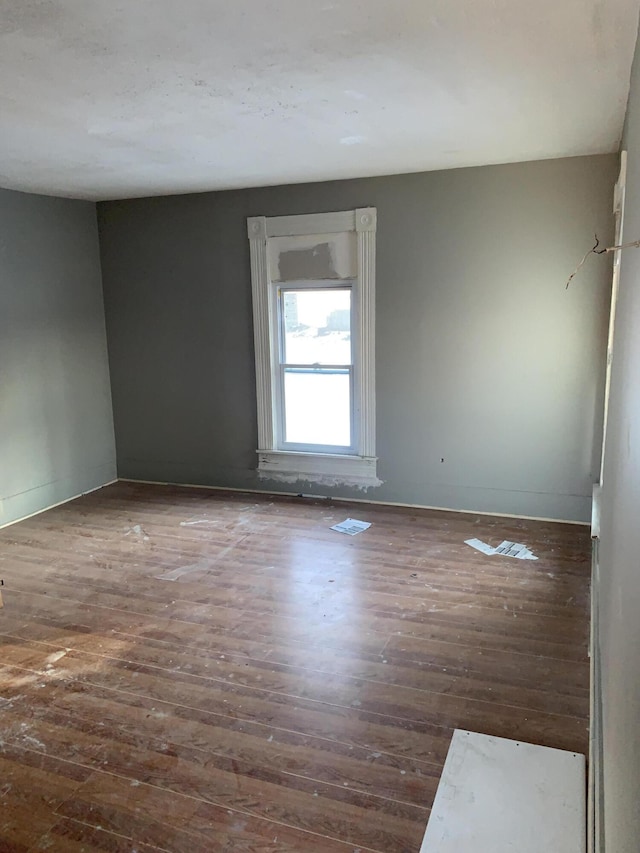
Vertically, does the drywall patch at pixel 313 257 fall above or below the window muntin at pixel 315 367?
above

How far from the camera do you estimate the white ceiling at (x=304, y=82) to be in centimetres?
199

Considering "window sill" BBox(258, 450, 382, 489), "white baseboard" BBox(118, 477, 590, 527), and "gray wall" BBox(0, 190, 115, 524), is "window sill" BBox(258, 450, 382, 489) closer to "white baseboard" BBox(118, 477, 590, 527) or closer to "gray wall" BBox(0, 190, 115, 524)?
"white baseboard" BBox(118, 477, 590, 527)

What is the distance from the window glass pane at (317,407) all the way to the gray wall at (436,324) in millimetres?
316

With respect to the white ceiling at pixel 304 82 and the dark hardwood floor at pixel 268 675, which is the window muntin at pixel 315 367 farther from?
the white ceiling at pixel 304 82

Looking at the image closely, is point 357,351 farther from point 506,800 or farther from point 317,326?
point 506,800

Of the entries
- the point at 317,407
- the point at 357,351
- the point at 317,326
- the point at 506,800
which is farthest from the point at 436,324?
the point at 506,800

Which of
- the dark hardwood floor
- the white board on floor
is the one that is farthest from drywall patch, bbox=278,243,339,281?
the white board on floor

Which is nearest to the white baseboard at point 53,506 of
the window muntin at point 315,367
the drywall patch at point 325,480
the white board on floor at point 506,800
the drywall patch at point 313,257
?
the drywall patch at point 325,480

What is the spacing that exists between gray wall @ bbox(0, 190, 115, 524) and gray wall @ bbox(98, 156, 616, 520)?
0.32m

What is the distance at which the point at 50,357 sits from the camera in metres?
5.21

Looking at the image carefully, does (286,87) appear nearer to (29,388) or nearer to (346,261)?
(346,261)

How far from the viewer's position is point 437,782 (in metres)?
2.15

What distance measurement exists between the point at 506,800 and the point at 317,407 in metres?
3.58

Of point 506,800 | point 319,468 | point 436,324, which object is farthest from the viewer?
point 319,468
